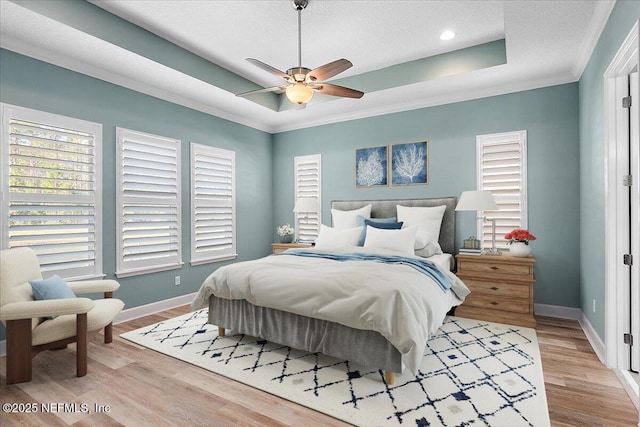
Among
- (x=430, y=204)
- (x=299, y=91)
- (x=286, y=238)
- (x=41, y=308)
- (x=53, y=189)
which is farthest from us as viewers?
(x=286, y=238)

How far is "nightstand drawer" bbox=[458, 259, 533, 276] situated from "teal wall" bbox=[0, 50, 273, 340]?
338 cm

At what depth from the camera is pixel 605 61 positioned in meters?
2.74

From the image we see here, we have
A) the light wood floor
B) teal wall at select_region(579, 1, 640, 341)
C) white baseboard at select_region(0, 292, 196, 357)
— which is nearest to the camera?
the light wood floor

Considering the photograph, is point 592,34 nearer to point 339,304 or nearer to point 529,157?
point 529,157

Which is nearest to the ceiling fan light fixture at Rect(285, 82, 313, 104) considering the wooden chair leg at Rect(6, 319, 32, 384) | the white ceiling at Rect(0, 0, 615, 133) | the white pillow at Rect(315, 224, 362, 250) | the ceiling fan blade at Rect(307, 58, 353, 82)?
the ceiling fan blade at Rect(307, 58, 353, 82)

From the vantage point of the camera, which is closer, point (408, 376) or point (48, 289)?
point (408, 376)

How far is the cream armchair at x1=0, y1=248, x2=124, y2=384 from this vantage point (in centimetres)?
246

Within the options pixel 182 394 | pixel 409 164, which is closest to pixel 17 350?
pixel 182 394

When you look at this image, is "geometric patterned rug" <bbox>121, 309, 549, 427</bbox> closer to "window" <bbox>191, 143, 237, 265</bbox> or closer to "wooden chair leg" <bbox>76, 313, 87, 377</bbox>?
"wooden chair leg" <bbox>76, 313, 87, 377</bbox>

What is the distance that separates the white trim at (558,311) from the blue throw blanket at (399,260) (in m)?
1.64

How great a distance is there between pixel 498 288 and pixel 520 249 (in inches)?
20.0

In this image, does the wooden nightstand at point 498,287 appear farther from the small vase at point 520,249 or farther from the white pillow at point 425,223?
the white pillow at point 425,223

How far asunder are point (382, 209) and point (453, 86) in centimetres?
187

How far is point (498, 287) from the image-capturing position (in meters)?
3.75
